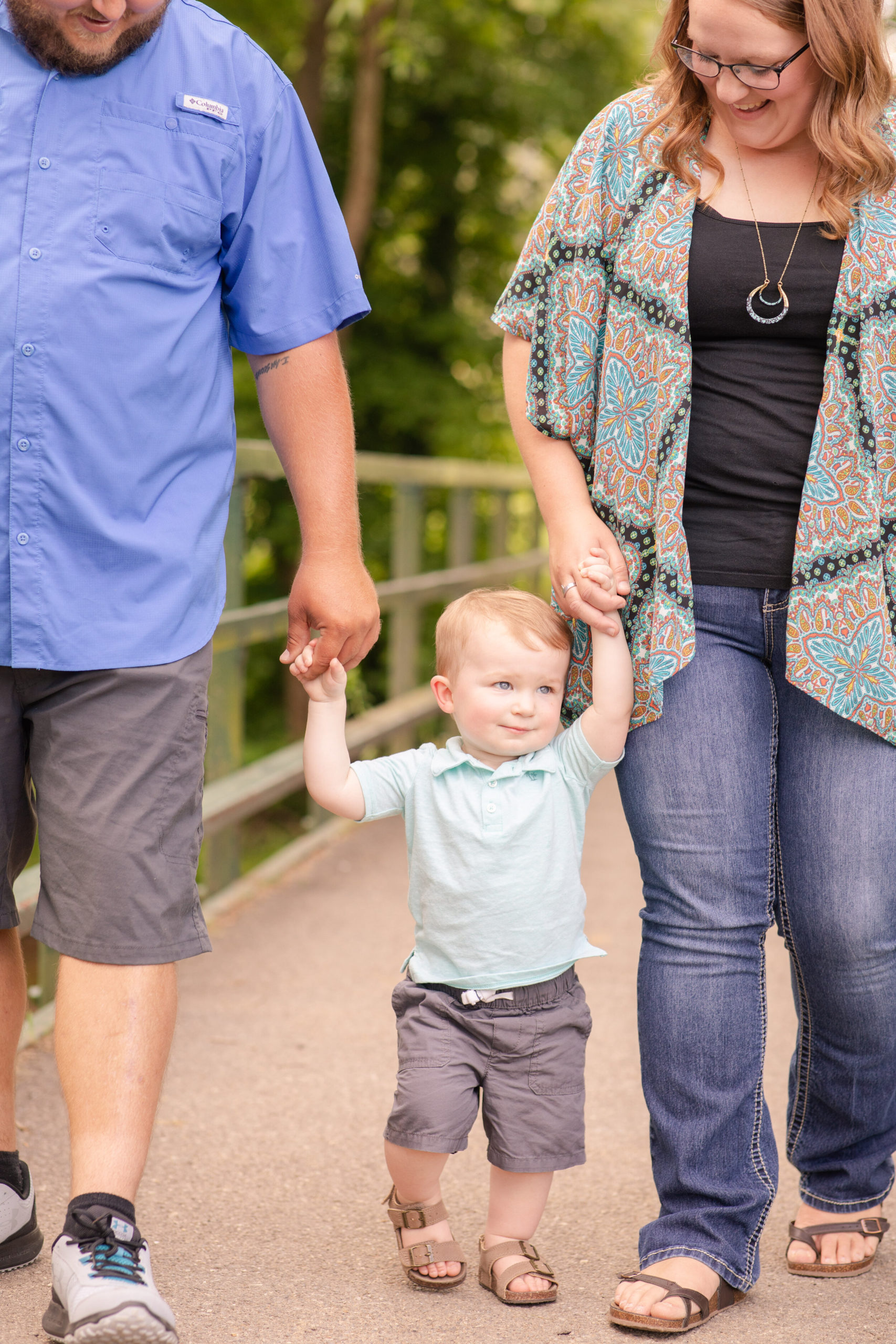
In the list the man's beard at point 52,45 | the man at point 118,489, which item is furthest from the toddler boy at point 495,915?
the man's beard at point 52,45

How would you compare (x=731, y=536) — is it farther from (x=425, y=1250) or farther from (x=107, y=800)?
(x=425, y=1250)

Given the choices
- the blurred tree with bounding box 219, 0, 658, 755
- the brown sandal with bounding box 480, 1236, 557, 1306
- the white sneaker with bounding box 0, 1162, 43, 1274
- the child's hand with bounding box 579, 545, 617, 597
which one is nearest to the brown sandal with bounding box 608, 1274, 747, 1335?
the brown sandal with bounding box 480, 1236, 557, 1306

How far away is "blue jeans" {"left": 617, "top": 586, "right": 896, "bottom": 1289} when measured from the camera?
2.57 meters

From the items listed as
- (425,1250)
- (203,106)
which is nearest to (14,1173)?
(425,1250)

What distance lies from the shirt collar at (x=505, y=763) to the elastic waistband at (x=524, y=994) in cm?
34

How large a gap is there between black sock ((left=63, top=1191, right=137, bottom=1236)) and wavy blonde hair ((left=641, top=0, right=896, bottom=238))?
177 centimetres

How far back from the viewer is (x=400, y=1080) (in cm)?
265

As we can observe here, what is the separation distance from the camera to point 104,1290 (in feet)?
7.47

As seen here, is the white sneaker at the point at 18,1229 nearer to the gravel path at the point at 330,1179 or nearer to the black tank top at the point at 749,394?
the gravel path at the point at 330,1179

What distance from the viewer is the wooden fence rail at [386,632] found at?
16.5 ft

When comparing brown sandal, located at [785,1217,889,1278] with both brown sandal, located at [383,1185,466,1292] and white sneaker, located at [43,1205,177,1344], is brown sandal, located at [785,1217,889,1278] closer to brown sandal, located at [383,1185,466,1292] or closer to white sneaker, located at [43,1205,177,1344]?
brown sandal, located at [383,1185,466,1292]

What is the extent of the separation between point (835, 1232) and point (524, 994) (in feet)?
2.39

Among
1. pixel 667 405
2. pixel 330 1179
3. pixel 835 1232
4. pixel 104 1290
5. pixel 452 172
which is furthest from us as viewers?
pixel 452 172

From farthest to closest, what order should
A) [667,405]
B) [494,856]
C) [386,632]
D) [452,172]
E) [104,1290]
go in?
[452,172], [386,632], [494,856], [667,405], [104,1290]
